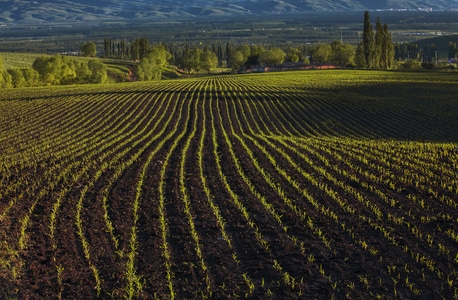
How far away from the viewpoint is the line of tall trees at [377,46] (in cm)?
12266

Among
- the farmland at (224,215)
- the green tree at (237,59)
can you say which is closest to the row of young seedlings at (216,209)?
the farmland at (224,215)

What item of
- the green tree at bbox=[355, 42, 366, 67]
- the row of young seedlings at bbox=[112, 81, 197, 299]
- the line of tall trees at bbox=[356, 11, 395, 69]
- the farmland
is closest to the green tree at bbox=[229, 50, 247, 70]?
the green tree at bbox=[355, 42, 366, 67]

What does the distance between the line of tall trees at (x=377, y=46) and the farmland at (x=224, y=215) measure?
3616 inches

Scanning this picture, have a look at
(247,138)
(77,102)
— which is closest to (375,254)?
(247,138)

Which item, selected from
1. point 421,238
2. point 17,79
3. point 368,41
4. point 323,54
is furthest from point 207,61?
point 421,238

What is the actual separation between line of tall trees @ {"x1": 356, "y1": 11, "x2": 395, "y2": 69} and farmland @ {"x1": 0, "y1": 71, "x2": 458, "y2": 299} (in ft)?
301

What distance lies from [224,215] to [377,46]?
115 m

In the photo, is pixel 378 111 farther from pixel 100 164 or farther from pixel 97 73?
pixel 97 73

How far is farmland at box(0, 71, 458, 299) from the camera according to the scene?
1284 cm

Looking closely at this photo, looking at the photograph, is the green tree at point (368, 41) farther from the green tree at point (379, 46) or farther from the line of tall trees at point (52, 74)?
the line of tall trees at point (52, 74)

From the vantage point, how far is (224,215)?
17.1 meters

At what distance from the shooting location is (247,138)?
3228 centimetres

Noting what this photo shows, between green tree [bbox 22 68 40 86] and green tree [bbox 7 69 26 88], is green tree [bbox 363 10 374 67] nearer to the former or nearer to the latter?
green tree [bbox 22 68 40 86]

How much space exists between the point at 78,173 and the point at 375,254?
1333cm
